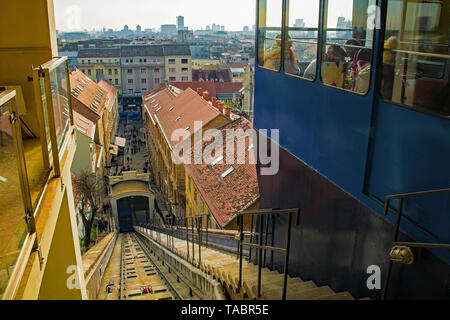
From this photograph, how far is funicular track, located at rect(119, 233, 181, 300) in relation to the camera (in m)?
8.83

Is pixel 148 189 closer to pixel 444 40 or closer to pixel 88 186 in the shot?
pixel 88 186

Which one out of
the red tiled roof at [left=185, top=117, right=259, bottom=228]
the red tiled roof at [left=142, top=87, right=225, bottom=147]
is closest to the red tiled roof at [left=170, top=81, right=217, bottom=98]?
the red tiled roof at [left=142, top=87, right=225, bottom=147]

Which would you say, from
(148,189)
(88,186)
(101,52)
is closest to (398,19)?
(88,186)

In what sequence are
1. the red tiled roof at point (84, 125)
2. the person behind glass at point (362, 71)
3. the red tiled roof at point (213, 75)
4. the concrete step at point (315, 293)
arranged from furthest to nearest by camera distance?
the red tiled roof at point (213, 75) < the red tiled roof at point (84, 125) < the concrete step at point (315, 293) < the person behind glass at point (362, 71)

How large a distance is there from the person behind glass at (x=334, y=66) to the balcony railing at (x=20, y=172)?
306 cm

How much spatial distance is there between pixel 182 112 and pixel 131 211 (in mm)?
8723

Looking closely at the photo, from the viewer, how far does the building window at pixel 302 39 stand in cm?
554

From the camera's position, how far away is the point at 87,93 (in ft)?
141

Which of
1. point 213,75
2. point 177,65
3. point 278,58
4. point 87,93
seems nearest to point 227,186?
point 278,58

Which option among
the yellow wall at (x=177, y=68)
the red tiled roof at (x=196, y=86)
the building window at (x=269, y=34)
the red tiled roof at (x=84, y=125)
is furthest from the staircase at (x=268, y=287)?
the yellow wall at (x=177, y=68)

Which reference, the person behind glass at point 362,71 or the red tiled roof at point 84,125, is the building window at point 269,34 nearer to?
the person behind glass at point 362,71

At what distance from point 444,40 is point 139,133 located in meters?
60.6

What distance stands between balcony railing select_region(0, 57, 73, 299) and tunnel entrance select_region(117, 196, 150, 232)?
98.4 ft

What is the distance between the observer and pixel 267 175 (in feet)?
25.6
